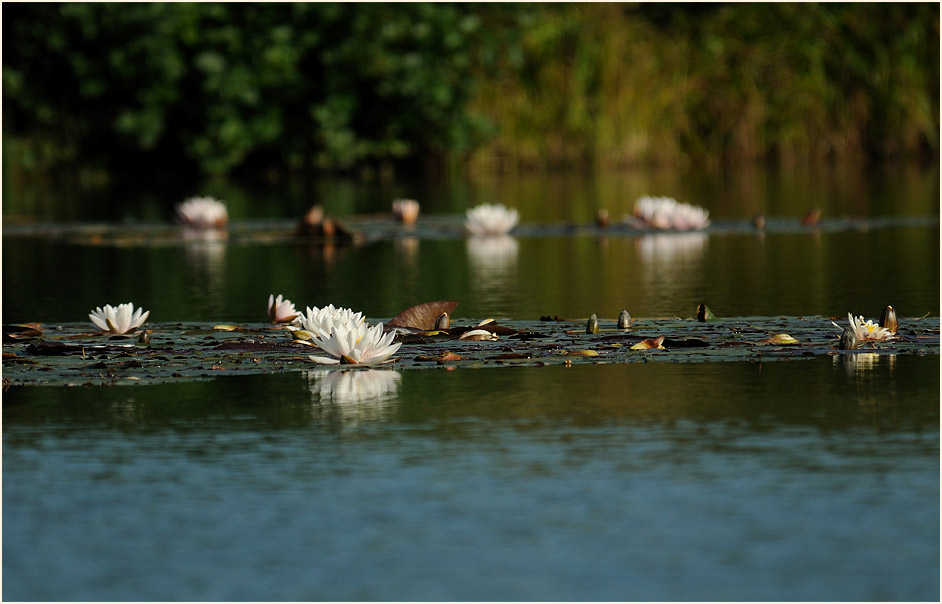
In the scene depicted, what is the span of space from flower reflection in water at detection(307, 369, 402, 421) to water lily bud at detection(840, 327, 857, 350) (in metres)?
1.58

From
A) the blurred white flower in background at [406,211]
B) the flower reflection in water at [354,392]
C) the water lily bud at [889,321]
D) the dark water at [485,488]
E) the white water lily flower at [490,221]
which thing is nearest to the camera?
the dark water at [485,488]

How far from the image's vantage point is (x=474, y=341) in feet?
23.3

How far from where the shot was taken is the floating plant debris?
6.50 m

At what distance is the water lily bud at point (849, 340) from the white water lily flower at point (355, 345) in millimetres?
1583

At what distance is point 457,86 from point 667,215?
1267 centimetres

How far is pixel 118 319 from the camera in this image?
7324mm

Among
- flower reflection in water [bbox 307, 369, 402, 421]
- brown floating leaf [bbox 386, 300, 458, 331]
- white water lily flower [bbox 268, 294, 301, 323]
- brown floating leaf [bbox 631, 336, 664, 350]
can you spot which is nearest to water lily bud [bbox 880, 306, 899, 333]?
brown floating leaf [bbox 631, 336, 664, 350]

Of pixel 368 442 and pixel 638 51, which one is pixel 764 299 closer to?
pixel 368 442

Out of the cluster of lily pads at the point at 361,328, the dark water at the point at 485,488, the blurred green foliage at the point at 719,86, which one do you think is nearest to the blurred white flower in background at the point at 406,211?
the cluster of lily pads at the point at 361,328

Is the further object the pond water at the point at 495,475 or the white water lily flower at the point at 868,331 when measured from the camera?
the white water lily flower at the point at 868,331

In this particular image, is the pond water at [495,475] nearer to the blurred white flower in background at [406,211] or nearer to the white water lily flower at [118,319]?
the white water lily flower at [118,319]

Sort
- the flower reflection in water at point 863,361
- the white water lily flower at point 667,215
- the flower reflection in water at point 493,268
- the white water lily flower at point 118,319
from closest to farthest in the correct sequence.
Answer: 1. the flower reflection in water at point 863,361
2. the white water lily flower at point 118,319
3. the flower reflection in water at point 493,268
4. the white water lily flower at point 667,215

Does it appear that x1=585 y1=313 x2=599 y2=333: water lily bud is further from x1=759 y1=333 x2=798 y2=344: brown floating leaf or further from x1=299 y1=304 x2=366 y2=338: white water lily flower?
x1=299 y1=304 x2=366 y2=338: white water lily flower

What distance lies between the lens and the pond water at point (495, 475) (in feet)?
13.3
